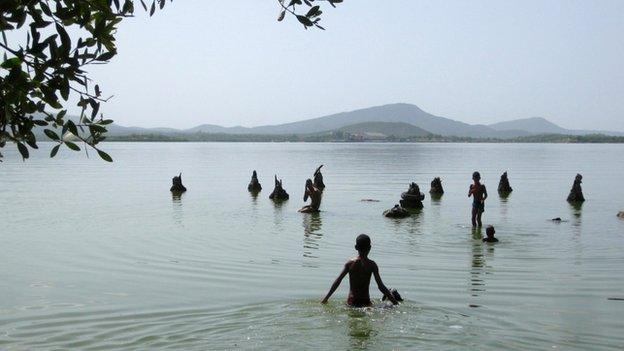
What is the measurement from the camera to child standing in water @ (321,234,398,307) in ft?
36.6

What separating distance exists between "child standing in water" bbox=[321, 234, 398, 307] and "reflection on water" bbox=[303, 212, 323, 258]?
21.4ft

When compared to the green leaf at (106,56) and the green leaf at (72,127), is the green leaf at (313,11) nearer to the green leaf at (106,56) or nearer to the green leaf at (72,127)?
the green leaf at (106,56)

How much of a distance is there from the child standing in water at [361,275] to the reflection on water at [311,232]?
21.4 feet

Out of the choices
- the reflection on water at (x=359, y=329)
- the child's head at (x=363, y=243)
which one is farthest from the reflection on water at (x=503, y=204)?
the child's head at (x=363, y=243)

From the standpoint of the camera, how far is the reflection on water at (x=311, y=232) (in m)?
19.1

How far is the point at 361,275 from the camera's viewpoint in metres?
11.3

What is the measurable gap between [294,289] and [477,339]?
465 centimetres

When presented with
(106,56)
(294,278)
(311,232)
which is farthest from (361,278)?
(311,232)

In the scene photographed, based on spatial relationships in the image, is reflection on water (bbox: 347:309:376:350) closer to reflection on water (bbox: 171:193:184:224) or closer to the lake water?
the lake water

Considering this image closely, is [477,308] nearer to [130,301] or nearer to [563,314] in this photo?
[563,314]

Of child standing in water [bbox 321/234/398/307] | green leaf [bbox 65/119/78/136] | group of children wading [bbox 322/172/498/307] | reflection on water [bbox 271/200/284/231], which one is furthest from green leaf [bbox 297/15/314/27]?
Result: reflection on water [bbox 271/200/284/231]

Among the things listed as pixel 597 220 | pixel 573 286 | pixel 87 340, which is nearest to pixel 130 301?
pixel 87 340

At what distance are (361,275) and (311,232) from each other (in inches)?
454

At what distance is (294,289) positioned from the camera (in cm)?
1411
